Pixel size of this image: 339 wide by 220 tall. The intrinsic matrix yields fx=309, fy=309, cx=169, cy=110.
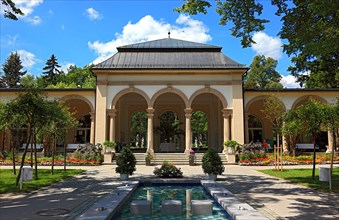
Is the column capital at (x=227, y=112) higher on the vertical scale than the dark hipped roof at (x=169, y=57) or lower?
lower

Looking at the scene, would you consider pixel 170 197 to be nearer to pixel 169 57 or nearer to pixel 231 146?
pixel 231 146

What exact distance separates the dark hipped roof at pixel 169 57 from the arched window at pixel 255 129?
899 cm

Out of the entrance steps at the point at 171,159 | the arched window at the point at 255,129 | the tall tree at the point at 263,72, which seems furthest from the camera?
the tall tree at the point at 263,72

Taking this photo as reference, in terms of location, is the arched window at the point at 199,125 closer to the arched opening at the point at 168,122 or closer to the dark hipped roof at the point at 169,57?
the arched opening at the point at 168,122

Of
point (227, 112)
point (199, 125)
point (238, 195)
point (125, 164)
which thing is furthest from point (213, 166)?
point (199, 125)

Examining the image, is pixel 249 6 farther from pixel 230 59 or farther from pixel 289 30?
pixel 230 59

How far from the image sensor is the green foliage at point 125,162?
531 inches

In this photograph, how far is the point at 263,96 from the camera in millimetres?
26438

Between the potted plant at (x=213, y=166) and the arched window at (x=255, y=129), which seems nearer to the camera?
the potted plant at (x=213, y=166)

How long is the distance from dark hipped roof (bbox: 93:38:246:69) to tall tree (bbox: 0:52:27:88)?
41.1 meters

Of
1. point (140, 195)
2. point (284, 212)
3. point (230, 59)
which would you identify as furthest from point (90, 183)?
point (230, 59)

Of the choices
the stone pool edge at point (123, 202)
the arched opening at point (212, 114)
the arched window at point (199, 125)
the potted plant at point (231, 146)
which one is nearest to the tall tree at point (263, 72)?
the arched window at point (199, 125)

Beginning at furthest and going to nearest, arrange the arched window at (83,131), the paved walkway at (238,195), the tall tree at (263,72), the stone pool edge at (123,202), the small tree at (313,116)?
1. the tall tree at (263,72)
2. the arched window at (83,131)
3. the small tree at (313,116)
4. the paved walkway at (238,195)
5. the stone pool edge at (123,202)

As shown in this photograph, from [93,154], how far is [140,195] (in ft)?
40.9
